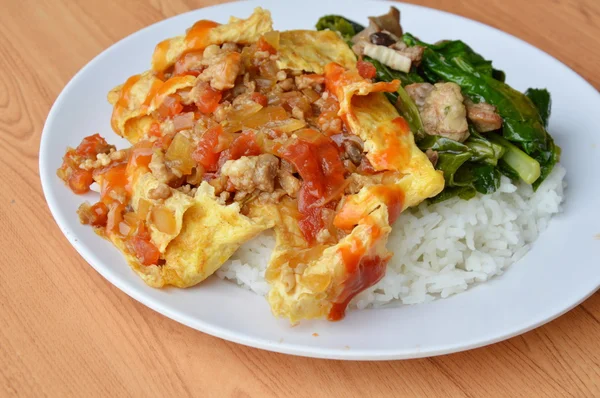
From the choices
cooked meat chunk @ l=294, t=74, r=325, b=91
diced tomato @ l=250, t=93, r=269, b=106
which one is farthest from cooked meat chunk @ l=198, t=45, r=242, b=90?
cooked meat chunk @ l=294, t=74, r=325, b=91

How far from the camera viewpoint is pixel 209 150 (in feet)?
12.3

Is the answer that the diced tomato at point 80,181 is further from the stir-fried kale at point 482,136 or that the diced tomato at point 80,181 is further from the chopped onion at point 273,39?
the stir-fried kale at point 482,136

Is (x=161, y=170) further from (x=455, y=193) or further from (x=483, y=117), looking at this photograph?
(x=483, y=117)

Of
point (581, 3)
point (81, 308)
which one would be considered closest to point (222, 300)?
point (81, 308)

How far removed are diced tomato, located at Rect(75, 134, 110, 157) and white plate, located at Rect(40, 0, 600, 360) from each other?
17 cm

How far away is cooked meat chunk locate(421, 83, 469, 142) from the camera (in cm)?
393

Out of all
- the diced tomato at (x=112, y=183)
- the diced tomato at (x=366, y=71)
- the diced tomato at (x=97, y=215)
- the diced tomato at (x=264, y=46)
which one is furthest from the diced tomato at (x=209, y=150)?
the diced tomato at (x=366, y=71)

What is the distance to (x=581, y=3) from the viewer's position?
6.49 meters

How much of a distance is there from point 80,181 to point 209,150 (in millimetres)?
870

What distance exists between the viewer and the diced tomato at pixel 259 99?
3949mm

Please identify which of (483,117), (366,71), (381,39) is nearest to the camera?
(483,117)

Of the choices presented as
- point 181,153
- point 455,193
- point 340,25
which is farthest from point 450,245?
point 340,25

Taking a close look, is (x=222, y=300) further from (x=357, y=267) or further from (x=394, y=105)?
(x=394, y=105)

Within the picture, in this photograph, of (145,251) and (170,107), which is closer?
(145,251)
